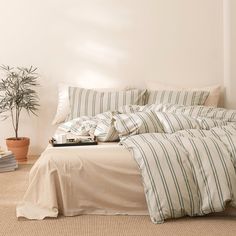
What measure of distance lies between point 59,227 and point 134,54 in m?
→ 2.65

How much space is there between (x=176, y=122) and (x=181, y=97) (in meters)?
1.04

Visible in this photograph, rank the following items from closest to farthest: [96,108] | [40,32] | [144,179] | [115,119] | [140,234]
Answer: [140,234]
[144,179]
[115,119]
[96,108]
[40,32]

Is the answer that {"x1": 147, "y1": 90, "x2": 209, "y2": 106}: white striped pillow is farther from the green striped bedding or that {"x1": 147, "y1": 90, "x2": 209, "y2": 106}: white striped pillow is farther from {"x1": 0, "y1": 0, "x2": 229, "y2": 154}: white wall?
the green striped bedding

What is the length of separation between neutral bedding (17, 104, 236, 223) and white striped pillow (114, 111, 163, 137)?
0.25 m

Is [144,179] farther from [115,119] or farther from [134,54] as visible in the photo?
[134,54]

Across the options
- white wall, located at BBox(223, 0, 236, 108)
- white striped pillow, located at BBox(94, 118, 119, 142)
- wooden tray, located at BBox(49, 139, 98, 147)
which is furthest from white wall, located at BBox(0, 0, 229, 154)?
wooden tray, located at BBox(49, 139, 98, 147)

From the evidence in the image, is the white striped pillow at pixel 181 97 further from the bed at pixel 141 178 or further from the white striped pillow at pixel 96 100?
the bed at pixel 141 178

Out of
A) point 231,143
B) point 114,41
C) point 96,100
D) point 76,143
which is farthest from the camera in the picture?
point 114,41

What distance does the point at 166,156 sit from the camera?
2699mm

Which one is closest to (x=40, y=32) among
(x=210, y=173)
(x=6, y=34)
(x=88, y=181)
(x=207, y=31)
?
(x=6, y=34)

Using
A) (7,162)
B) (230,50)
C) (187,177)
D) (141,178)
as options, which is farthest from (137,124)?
(230,50)

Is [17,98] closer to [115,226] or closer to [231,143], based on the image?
[115,226]

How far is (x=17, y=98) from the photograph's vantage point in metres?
4.55

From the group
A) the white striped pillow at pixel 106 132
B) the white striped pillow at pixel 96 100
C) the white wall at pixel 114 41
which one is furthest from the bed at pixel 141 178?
the white wall at pixel 114 41
